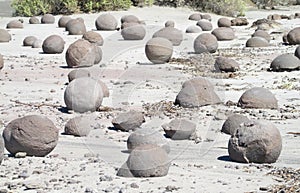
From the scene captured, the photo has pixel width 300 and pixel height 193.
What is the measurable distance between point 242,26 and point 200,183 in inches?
910

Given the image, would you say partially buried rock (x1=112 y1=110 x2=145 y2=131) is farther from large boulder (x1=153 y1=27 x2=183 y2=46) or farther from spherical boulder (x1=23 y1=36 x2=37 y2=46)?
spherical boulder (x1=23 y1=36 x2=37 y2=46)

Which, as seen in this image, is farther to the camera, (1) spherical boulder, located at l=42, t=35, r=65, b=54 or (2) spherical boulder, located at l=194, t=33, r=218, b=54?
(1) spherical boulder, located at l=42, t=35, r=65, b=54

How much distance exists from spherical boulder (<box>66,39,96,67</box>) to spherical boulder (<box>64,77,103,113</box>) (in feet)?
16.6

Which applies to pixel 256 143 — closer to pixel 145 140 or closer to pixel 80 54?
pixel 145 140

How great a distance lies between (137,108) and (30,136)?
401cm

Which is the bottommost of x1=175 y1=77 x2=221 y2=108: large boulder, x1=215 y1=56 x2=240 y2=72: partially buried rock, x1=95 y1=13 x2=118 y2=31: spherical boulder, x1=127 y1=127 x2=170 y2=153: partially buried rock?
x1=95 y1=13 x2=118 y2=31: spherical boulder

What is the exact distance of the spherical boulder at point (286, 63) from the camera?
16.6 m

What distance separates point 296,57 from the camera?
1706cm

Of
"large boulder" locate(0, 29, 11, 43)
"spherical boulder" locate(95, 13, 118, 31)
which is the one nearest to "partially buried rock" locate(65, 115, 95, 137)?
"large boulder" locate(0, 29, 11, 43)

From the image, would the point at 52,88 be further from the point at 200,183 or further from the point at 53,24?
the point at 53,24

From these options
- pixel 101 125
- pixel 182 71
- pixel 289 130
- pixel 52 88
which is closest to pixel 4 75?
pixel 52 88

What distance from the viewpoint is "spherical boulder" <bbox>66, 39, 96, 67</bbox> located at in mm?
17203

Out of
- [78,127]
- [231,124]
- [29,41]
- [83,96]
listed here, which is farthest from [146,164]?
[29,41]

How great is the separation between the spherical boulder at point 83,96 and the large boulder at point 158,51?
18.4ft
